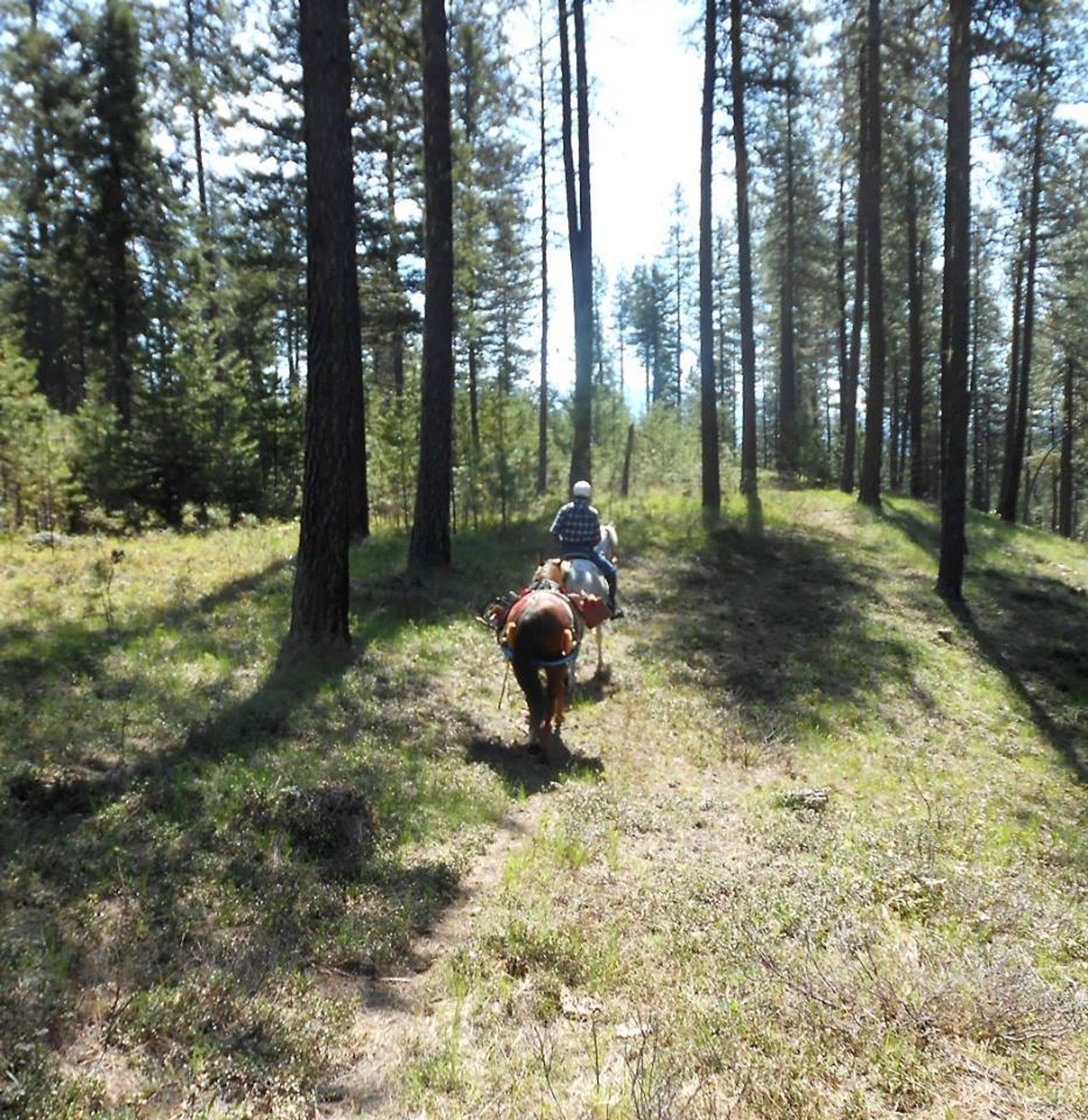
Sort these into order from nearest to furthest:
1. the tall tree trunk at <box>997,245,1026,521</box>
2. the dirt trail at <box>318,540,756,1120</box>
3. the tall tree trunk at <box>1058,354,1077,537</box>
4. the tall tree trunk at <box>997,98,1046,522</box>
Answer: the dirt trail at <box>318,540,756,1120</box>
the tall tree trunk at <box>997,98,1046,522</box>
the tall tree trunk at <box>997,245,1026,521</box>
the tall tree trunk at <box>1058,354,1077,537</box>

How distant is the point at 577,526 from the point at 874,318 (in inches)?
583

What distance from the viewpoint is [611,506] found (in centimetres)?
2130

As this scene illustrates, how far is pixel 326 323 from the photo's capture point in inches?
338

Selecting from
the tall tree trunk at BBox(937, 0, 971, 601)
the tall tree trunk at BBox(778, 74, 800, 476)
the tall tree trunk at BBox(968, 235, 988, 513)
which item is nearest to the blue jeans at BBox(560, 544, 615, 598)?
the tall tree trunk at BBox(937, 0, 971, 601)

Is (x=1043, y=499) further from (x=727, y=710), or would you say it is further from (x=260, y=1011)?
(x=260, y=1011)

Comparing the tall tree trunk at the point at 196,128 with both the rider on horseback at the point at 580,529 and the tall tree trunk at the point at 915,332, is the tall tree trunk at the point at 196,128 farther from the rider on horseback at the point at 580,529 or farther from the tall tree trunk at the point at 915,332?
the tall tree trunk at the point at 915,332

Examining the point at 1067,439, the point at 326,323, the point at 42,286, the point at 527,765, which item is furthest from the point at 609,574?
the point at 1067,439

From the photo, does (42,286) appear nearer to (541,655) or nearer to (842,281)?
(541,655)

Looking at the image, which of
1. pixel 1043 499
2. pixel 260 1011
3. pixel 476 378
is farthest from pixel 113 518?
pixel 1043 499

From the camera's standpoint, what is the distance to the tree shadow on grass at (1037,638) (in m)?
10.6

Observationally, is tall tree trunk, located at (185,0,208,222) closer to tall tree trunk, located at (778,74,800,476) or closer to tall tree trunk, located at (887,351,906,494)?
tall tree trunk, located at (778,74,800,476)

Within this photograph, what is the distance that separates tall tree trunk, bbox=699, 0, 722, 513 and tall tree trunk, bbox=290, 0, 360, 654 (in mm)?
11653

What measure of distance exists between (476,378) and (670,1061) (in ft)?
108

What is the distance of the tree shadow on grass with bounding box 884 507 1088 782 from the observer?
Answer: 10.6 meters
